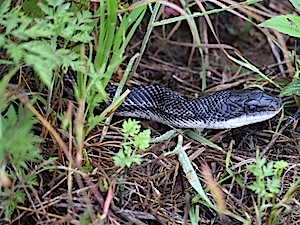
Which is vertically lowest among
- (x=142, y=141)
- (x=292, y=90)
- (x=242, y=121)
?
(x=242, y=121)

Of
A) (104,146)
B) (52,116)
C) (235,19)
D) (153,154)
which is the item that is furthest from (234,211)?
(235,19)

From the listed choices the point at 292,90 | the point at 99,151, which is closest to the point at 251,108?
the point at 292,90

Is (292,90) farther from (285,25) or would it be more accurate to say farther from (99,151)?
(99,151)

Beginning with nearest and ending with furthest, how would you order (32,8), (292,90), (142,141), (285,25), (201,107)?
(142,141) → (32,8) → (285,25) → (292,90) → (201,107)

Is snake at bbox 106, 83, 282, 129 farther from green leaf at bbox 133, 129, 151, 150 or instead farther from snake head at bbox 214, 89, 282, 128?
green leaf at bbox 133, 129, 151, 150

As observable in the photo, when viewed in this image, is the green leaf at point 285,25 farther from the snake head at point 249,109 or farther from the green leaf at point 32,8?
the green leaf at point 32,8

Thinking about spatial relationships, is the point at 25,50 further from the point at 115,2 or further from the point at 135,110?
the point at 135,110
